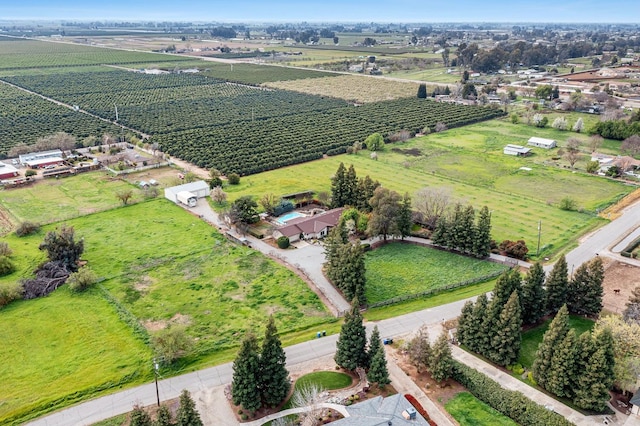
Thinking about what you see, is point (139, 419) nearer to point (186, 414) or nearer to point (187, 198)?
point (186, 414)

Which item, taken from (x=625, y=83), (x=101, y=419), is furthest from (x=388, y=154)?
(x=625, y=83)

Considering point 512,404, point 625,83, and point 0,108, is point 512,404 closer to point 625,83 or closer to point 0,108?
point 0,108

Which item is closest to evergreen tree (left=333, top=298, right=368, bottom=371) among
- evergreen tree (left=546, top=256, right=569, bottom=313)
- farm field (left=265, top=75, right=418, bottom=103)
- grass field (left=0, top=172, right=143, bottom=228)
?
evergreen tree (left=546, top=256, right=569, bottom=313)

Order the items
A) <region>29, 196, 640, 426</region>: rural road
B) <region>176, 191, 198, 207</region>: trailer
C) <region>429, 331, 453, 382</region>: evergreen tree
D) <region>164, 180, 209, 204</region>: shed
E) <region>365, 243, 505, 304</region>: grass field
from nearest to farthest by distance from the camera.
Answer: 1. <region>29, 196, 640, 426</region>: rural road
2. <region>429, 331, 453, 382</region>: evergreen tree
3. <region>365, 243, 505, 304</region>: grass field
4. <region>176, 191, 198, 207</region>: trailer
5. <region>164, 180, 209, 204</region>: shed

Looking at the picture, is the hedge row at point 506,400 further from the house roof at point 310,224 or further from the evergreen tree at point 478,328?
the house roof at point 310,224

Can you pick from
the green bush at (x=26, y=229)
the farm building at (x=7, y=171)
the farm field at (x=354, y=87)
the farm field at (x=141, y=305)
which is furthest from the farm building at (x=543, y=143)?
the farm building at (x=7, y=171)

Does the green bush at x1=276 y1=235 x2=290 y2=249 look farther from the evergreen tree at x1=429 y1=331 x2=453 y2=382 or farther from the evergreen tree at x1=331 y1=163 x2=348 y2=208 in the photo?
the evergreen tree at x1=429 y1=331 x2=453 y2=382
